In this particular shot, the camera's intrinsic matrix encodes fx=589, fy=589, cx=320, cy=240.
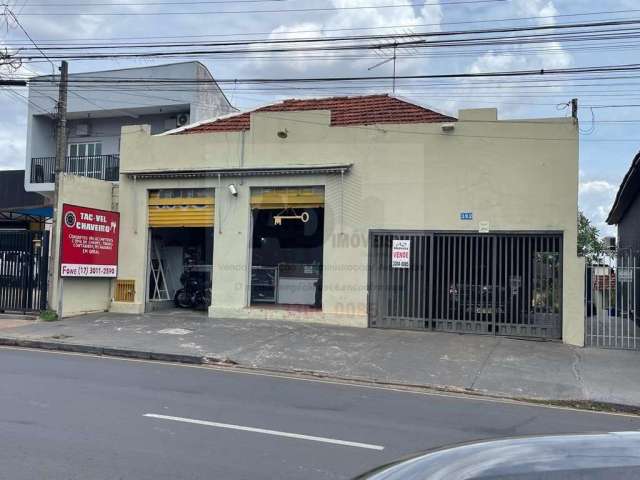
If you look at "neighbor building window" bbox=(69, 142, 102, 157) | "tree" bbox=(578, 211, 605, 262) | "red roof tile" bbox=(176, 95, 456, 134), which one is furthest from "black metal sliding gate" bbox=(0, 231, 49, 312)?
"tree" bbox=(578, 211, 605, 262)

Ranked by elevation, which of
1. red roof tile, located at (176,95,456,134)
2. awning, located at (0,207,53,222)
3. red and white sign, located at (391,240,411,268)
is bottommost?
red and white sign, located at (391,240,411,268)

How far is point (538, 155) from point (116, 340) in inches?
418

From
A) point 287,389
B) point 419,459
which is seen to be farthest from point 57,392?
point 419,459

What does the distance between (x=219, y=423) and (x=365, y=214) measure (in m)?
9.53

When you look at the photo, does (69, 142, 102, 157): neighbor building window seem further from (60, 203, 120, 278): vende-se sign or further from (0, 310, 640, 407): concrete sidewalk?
(0, 310, 640, 407): concrete sidewalk

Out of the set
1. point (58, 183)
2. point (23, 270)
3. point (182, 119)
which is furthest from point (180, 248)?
point (182, 119)

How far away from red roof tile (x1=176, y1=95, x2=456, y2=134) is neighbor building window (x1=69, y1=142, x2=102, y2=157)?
39.6 ft

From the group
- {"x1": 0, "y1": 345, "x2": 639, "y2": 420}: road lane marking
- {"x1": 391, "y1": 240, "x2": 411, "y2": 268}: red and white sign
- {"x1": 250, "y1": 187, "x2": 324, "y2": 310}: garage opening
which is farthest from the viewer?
{"x1": 250, "y1": 187, "x2": 324, "y2": 310}: garage opening

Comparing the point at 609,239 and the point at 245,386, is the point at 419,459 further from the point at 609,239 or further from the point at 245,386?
the point at 609,239

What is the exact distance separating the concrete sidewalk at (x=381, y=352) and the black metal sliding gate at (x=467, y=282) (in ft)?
1.71

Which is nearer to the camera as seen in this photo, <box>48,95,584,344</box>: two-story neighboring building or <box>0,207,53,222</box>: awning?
<box>48,95,584,344</box>: two-story neighboring building

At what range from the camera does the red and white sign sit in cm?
1481

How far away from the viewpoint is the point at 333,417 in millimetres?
7043

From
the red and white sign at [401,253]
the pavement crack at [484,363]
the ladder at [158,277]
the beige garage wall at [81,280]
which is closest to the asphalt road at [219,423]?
the pavement crack at [484,363]
